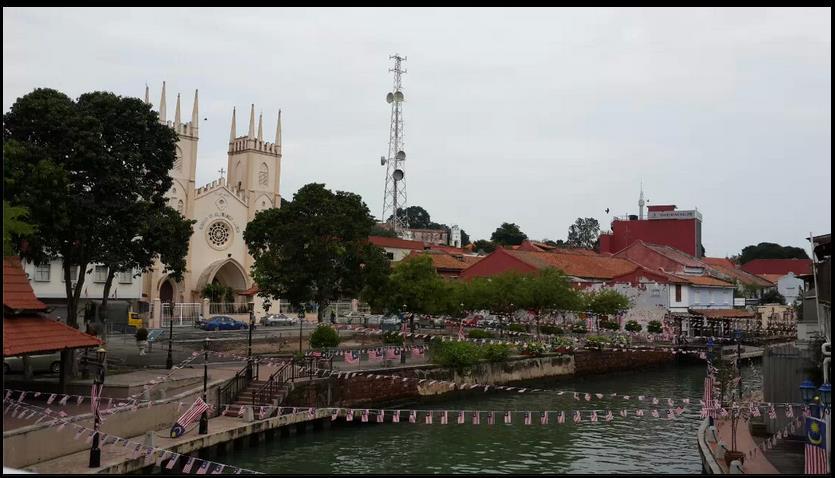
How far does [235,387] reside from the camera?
28.5m

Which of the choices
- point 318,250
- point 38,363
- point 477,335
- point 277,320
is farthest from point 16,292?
point 277,320

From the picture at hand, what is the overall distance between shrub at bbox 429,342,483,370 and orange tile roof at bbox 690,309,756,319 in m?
31.3

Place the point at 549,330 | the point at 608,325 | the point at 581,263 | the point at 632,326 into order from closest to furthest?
the point at 549,330
the point at 608,325
the point at 632,326
the point at 581,263

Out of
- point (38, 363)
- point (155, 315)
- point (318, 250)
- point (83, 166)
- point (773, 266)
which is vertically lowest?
point (38, 363)

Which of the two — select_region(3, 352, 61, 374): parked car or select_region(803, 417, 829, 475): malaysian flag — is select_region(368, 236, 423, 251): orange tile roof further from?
select_region(803, 417, 829, 475): malaysian flag

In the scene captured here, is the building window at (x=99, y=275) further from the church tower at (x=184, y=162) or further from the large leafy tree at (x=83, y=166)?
the large leafy tree at (x=83, y=166)

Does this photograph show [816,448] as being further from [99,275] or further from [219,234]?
[219,234]

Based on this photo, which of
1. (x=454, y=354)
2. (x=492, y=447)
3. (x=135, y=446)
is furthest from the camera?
(x=454, y=354)

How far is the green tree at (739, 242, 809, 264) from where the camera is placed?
136m

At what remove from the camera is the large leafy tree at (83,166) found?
86.6 ft

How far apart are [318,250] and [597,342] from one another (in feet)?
63.9

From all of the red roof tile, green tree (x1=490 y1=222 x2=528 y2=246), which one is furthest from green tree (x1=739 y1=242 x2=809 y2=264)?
green tree (x1=490 y1=222 x2=528 y2=246)
